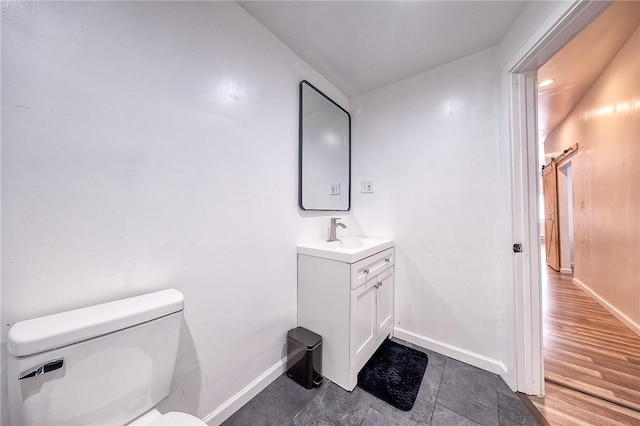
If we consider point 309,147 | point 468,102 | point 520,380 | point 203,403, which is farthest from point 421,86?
point 203,403

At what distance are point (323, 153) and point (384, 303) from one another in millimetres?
1340

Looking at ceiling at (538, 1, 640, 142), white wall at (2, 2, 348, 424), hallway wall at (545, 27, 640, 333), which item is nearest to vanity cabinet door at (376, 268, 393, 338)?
white wall at (2, 2, 348, 424)

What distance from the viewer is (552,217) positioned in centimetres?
410

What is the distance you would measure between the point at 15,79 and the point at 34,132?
0.50 ft

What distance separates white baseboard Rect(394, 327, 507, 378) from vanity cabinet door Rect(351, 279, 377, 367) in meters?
0.46

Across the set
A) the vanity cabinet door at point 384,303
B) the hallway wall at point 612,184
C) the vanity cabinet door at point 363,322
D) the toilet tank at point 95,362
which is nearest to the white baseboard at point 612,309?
the hallway wall at point 612,184

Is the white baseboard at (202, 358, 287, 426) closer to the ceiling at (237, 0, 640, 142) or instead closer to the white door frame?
the white door frame

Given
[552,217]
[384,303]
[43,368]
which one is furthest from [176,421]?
[552,217]

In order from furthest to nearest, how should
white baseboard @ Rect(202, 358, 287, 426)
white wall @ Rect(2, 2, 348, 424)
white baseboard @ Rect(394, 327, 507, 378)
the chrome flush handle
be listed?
white baseboard @ Rect(394, 327, 507, 378)
white baseboard @ Rect(202, 358, 287, 426)
white wall @ Rect(2, 2, 348, 424)
the chrome flush handle

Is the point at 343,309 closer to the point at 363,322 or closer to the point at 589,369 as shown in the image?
the point at 363,322

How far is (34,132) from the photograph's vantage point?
69 cm

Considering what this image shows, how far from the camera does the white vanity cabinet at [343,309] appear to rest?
4.48 feet

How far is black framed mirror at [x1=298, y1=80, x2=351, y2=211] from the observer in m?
1.69

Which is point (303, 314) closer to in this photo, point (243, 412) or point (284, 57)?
point (243, 412)
